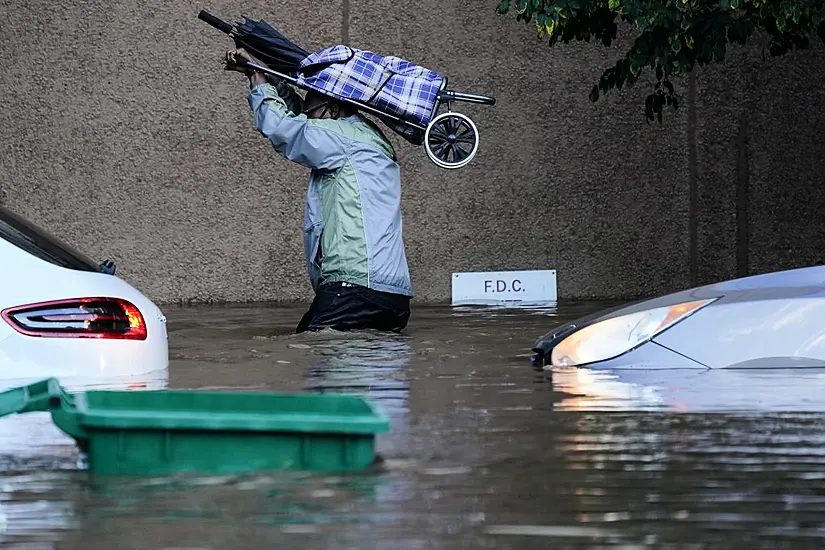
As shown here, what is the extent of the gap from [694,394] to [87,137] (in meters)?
9.42

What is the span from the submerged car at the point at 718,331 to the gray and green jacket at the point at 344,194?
263 cm

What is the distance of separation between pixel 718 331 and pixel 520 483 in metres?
2.11

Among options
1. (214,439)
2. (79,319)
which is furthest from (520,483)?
(79,319)

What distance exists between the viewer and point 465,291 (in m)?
12.8

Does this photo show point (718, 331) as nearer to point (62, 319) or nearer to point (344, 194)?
point (62, 319)

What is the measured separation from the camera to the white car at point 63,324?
195 inches

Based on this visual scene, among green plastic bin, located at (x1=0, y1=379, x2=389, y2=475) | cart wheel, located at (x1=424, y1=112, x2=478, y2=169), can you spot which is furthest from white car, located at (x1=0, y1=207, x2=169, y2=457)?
cart wheel, located at (x1=424, y1=112, x2=478, y2=169)

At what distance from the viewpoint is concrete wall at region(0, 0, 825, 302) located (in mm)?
13484

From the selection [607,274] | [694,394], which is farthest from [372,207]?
[607,274]

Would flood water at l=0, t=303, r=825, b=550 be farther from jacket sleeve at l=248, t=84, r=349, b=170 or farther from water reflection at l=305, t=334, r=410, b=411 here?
jacket sleeve at l=248, t=84, r=349, b=170

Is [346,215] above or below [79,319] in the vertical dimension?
above

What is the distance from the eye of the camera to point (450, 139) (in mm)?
8852

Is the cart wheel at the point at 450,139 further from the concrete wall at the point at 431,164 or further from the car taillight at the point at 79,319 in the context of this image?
the concrete wall at the point at 431,164

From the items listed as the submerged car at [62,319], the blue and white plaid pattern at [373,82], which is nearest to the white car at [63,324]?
the submerged car at [62,319]
